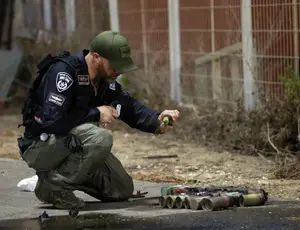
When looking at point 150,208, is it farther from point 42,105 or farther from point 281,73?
point 281,73

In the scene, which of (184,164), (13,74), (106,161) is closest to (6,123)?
(13,74)

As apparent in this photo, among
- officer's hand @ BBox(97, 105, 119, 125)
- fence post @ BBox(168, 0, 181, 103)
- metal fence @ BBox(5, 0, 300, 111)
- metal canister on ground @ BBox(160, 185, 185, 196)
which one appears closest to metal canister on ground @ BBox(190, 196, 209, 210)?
metal canister on ground @ BBox(160, 185, 185, 196)

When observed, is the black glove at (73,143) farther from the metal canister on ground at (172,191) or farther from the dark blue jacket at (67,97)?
the metal canister on ground at (172,191)

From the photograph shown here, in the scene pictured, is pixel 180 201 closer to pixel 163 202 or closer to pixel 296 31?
pixel 163 202

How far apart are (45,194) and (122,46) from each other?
4.03 ft

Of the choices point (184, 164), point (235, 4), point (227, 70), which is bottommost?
point (184, 164)

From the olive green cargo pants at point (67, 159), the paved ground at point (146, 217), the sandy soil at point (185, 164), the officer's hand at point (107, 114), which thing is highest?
the officer's hand at point (107, 114)

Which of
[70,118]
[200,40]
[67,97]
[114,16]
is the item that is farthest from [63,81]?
[114,16]

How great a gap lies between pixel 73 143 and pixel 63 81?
17.5 inches

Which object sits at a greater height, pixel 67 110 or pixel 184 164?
pixel 67 110

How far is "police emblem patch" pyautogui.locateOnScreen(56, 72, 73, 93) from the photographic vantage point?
19.4ft

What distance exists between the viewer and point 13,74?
548 inches

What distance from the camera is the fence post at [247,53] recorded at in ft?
31.8

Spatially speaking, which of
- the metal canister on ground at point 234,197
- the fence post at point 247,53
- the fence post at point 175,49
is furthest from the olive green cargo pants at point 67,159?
the fence post at point 175,49
